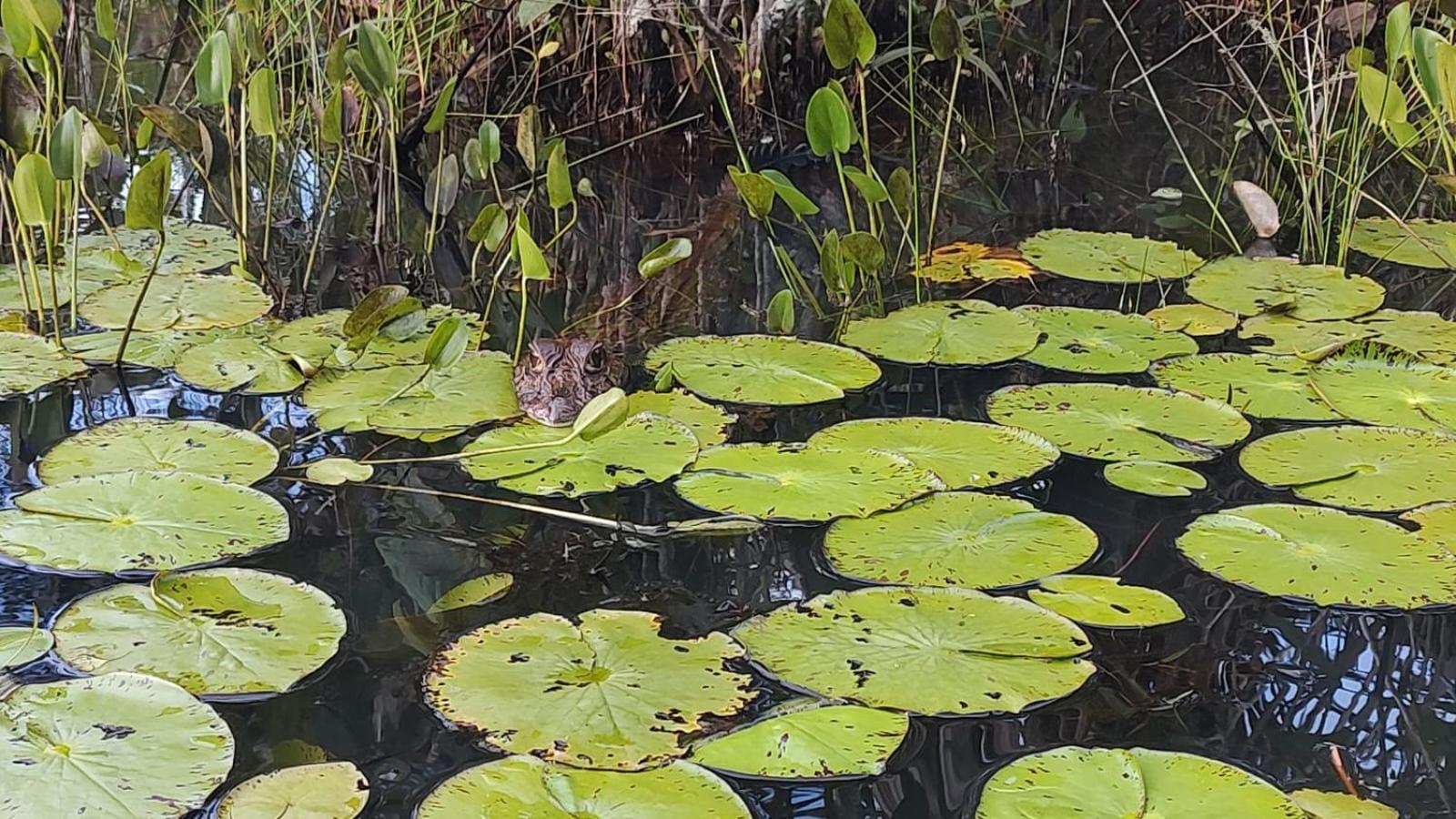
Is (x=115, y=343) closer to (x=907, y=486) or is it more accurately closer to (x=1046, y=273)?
(x=907, y=486)

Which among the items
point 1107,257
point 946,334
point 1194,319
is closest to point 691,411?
point 946,334

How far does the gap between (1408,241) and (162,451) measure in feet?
6.66

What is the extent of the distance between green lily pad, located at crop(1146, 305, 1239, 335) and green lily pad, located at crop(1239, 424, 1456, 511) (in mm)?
381

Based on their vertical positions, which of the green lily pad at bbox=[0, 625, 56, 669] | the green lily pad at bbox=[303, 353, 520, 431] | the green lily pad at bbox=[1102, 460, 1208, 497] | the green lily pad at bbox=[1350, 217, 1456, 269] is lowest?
the green lily pad at bbox=[0, 625, 56, 669]

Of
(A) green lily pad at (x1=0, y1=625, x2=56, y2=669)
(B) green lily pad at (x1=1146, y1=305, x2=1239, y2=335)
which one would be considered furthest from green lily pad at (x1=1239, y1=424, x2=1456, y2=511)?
(A) green lily pad at (x1=0, y1=625, x2=56, y2=669)

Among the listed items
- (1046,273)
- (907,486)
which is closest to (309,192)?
(1046,273)

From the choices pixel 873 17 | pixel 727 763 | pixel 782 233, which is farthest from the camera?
pixel 873 17

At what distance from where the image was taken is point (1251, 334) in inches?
77.2

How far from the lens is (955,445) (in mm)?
1577

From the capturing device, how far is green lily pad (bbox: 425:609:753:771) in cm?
104

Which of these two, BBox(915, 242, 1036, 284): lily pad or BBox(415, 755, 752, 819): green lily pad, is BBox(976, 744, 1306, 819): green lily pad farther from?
BBox(915, 242, 1036, 284): lily pad

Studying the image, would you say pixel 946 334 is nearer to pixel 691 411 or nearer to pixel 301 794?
pixel 691 411

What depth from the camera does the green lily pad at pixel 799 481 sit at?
1416 mm

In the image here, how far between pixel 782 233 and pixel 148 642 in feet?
5.33
